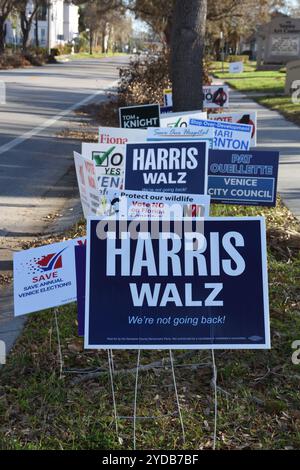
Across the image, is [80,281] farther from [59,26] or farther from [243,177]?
[59,26]

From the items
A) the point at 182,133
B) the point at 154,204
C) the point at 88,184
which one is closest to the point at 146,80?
the point at 182,133

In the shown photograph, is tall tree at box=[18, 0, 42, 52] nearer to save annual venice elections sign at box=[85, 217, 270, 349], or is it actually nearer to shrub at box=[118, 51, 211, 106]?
shrub at box=[118, 51, 211, 106]

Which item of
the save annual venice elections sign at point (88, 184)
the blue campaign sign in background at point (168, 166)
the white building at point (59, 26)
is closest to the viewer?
the blue campaign sign in background at point (168, 166)

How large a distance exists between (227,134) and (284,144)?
A: 739 centimetres

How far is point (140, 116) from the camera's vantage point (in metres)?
8.95

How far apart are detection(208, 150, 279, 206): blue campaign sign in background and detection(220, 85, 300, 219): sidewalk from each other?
6.44 feet

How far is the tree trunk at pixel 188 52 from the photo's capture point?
9305 millimetres

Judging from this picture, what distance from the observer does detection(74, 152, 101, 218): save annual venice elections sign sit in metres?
6.18

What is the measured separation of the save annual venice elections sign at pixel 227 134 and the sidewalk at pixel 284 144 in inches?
50.5

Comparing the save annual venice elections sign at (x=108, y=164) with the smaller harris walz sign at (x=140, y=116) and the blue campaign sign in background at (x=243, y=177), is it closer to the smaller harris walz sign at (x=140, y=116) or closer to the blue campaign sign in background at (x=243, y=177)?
the blue campaign sign in background at (x=243, y=177)

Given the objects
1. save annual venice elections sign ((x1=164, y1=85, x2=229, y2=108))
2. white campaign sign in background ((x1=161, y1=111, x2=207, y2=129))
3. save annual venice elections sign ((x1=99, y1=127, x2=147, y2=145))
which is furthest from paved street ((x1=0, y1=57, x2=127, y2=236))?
save annual venice elections sign ((x1=164, y1=85, x2=229, y2=108))

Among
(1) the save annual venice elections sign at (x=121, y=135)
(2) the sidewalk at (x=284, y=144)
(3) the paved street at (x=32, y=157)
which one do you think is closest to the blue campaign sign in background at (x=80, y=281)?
(1) the save annual venice elections sign at (x=121, y=135)

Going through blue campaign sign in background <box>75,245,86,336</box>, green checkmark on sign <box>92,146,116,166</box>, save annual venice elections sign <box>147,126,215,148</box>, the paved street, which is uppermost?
save annual venice elections sign <box>147,126,215,148</box>
